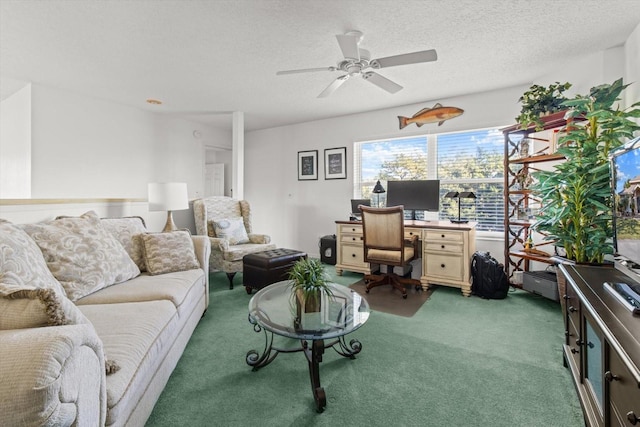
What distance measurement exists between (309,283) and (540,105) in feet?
9.26

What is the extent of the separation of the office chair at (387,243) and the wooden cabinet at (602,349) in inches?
58.0

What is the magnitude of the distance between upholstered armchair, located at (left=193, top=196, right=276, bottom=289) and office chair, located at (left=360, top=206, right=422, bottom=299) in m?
1.35

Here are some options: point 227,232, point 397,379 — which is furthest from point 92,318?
point 227,232

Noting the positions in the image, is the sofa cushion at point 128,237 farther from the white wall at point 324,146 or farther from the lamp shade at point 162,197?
the white wall at point 324,146

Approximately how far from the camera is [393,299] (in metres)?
3.10

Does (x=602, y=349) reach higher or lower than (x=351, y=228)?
lower

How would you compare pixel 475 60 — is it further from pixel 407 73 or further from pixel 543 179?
pixel 543 179

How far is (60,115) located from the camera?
361cm

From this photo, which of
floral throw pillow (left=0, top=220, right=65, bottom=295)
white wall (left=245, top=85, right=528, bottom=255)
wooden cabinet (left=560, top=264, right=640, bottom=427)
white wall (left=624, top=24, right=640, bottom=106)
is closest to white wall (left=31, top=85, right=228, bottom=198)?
white wall (left=245, top=85, right=528, bottom=255)

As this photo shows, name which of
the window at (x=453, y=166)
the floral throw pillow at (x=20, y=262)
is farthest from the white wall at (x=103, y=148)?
the window at (x=453, y=166)

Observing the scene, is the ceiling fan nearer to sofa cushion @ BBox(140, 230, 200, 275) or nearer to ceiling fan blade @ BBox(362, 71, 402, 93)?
ceiling fan blade @ BBox(362, 71, 402, 93)

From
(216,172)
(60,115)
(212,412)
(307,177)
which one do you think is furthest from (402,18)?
(216,172)

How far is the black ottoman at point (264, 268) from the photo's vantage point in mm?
3116

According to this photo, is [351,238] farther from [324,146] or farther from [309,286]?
[309,286]
